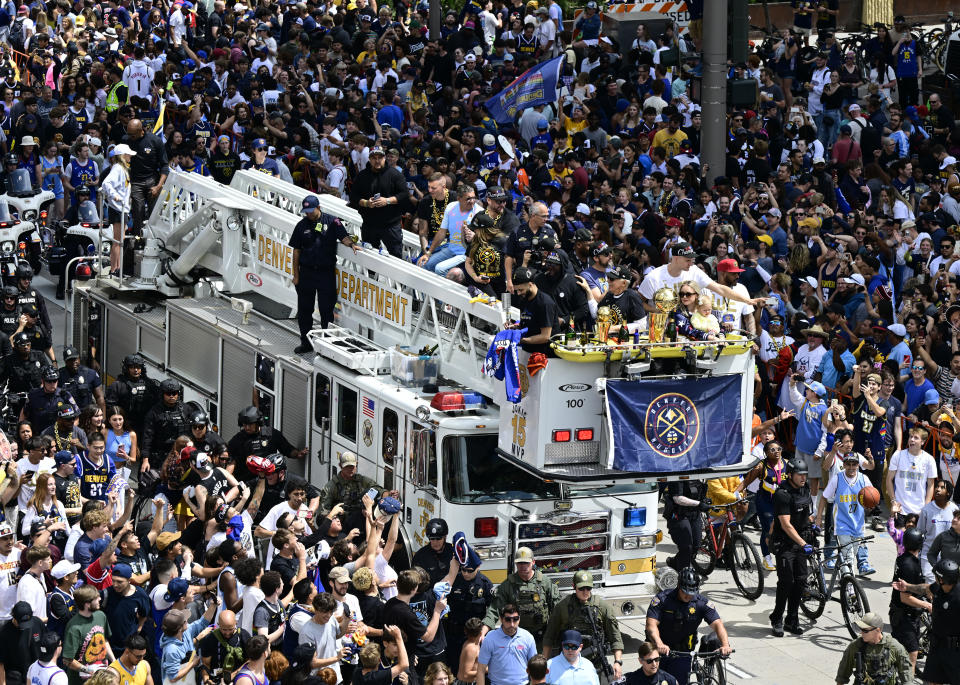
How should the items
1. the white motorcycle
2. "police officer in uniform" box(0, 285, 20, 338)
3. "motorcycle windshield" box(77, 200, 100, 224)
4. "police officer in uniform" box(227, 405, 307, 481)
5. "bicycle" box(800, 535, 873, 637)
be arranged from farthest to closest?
1. the white motorcycle
2. "motorcycle windshield" box(77, 200, 100, 224)
3. "police officer in uniform" box(0, 285, 20, 338)
4. "police officer in uniform" box(227, 405, 307, 481)
5. "bicycle" box(800, 535, 873, 637)

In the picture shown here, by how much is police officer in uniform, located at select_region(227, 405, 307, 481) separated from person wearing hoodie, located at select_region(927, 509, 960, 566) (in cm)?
601

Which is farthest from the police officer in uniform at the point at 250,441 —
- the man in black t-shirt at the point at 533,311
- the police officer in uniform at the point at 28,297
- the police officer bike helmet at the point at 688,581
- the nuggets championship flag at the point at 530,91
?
the nuggets championship flag at the point at 530,91

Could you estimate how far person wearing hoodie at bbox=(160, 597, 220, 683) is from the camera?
489 inches

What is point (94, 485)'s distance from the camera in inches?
655

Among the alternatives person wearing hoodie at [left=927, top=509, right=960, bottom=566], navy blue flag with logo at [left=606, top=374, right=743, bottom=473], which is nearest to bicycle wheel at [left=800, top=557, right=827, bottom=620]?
A: person wearing hoodie at [left=927, top=509, right=960, bottom=566]

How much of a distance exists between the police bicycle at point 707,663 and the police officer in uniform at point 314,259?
18.2 feet

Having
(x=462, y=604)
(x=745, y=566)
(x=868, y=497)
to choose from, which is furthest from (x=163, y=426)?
(x=868, y=497)

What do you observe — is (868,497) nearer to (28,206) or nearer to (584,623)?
(584,623)

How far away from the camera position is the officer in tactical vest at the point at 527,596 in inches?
552

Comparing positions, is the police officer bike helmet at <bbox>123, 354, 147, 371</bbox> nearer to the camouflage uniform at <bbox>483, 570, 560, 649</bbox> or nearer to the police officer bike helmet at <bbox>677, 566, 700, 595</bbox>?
the camouflage uniform at <bbox>483, 570, 560, 649</bbox>

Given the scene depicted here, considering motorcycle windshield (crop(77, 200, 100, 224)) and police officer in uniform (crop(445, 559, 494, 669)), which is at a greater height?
motorcycle windshield (crop(77, 200, 100, 224))

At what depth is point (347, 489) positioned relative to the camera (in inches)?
617

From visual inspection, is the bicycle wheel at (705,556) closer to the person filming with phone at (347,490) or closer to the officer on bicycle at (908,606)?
the officer on bicycle at (908,606)

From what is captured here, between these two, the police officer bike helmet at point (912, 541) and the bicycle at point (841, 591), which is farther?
the bicycle at point (841, 591)
